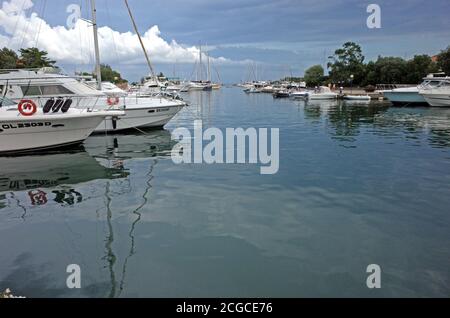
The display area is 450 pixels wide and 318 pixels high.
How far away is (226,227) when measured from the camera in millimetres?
9625

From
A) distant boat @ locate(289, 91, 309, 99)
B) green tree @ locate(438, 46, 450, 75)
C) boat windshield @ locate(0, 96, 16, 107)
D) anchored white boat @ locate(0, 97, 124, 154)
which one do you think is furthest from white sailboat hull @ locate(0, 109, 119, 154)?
green tree @ locate(438, 46, 450, 75)

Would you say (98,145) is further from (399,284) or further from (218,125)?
(399,284)

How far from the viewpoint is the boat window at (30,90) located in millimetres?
22688

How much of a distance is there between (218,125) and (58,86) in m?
14.1

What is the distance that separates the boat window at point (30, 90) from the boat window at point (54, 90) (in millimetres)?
283

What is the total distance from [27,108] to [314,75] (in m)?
123

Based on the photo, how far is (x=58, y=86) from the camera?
2319cm

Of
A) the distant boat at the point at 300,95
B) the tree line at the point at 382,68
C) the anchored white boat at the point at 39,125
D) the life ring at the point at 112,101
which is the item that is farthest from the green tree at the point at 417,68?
the anchored white boat at the point at 39,125

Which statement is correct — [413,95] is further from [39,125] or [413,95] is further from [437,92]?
[39,125]

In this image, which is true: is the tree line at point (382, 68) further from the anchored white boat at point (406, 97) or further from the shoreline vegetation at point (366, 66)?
the anchored white boat at point (406, 97)

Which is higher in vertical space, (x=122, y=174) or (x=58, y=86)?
(x=58, y=86)

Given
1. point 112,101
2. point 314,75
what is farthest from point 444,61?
point 112,101
